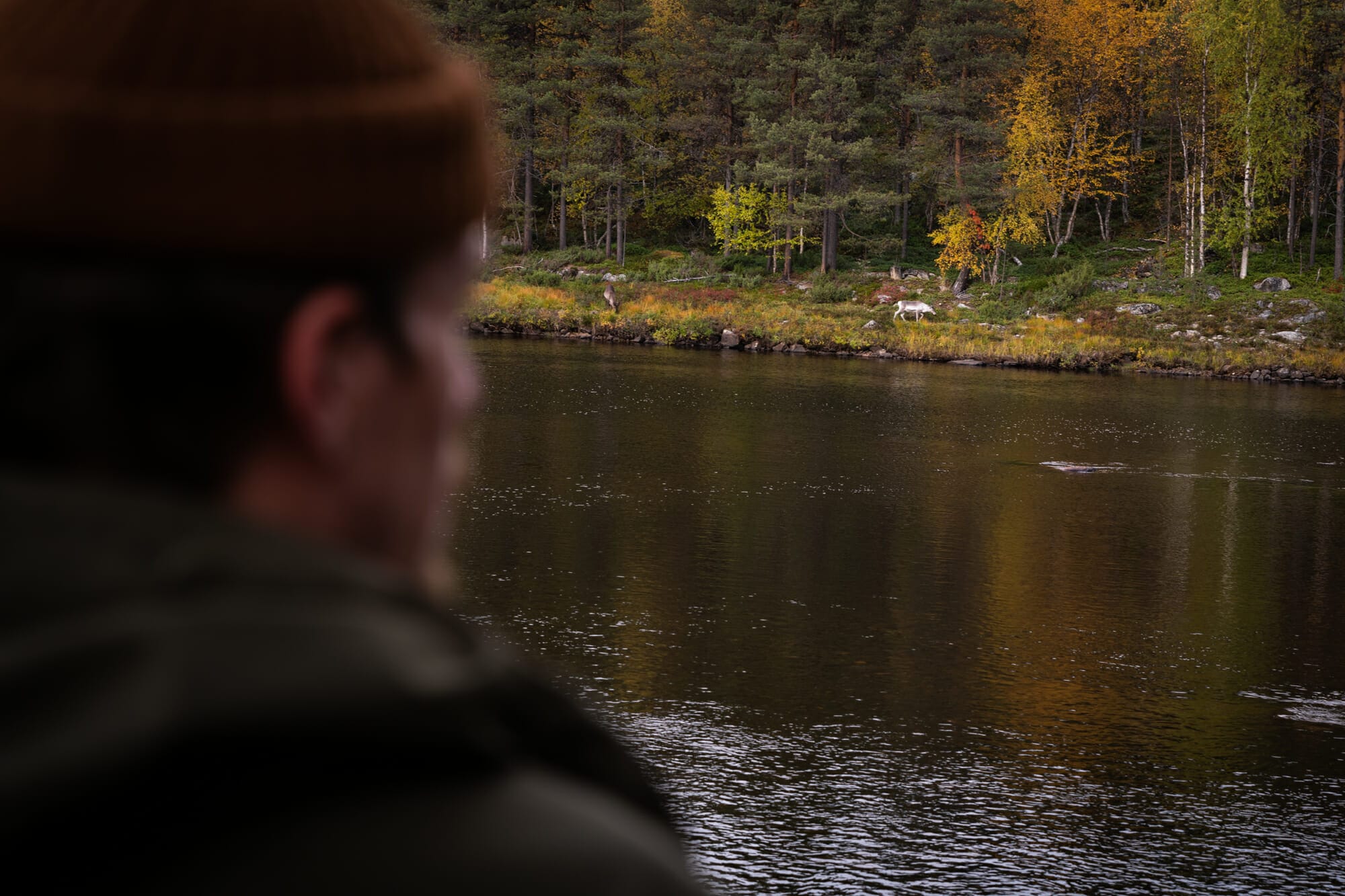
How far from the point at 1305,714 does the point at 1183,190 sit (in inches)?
2036

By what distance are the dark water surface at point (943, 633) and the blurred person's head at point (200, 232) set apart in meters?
9.91

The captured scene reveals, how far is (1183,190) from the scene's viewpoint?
62.3 m

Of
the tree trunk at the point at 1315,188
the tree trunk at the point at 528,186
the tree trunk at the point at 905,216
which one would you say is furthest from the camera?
the tree trunk at the point at 528,186

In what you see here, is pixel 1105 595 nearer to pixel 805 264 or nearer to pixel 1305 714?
pixel 1305 714

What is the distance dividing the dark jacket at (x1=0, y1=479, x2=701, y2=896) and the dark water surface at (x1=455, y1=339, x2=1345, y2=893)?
394 inches

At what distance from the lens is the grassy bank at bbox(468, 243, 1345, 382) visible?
5366 centimetres

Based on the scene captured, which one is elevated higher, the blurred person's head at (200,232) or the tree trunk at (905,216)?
the tree trunk at (905,216)

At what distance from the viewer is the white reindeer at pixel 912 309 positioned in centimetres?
5859

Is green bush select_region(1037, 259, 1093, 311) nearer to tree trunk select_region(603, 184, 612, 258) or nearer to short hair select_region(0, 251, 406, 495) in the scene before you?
tree trunk select_region(603, 184, 612, 258)

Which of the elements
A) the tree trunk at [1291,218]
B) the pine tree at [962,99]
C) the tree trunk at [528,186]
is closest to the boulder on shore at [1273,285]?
the tree trunk at [1291,218]

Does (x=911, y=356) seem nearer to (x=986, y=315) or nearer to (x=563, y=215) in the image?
(x=986, y=315)

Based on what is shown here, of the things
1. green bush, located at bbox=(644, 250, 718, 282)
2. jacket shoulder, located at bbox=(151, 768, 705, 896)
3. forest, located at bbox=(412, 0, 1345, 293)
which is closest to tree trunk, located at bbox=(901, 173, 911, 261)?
forest, located at bbox=(412, 0, 1345, 293)

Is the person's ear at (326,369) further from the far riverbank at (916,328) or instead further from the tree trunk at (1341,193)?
the tree trunk at (1341,193)

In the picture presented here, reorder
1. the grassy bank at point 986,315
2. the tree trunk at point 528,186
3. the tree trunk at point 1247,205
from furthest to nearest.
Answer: the tree trunk at point 528,186 → the tree trunk at point 1247,205 → the grassy bank at point 986,315
